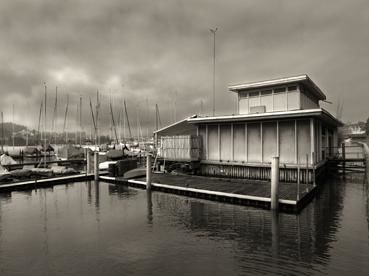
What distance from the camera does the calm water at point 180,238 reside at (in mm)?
7977

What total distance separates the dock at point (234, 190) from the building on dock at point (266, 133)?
217 centimetres

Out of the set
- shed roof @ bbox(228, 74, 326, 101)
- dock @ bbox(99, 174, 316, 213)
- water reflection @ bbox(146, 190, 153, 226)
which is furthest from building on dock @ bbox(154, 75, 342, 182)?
water reflection @ bbox(146, 190, 153, 226)

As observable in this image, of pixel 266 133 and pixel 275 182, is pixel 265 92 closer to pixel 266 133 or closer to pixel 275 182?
pixel 266 133

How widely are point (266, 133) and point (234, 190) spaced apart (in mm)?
6251

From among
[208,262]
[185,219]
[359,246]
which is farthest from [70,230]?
[359,246]

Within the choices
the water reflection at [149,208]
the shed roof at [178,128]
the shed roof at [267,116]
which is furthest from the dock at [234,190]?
the shed roof at [178,128]

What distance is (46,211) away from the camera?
1474 cm

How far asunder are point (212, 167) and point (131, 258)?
1436cm

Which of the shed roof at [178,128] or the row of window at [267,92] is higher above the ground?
the row of window at [267,92]

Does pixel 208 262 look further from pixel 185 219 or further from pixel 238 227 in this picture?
pixel 185 219

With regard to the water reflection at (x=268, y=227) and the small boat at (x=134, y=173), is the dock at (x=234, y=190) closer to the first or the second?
the water reflection at (x=268, y=227)

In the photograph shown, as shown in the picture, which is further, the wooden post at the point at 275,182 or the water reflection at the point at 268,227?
the wooden post at the point at 275,182

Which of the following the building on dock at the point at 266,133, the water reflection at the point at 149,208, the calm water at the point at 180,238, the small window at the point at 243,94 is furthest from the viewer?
the small window at the point at 243,94

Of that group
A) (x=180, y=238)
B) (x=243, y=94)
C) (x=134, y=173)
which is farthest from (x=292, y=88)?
(x=180, y=238)
